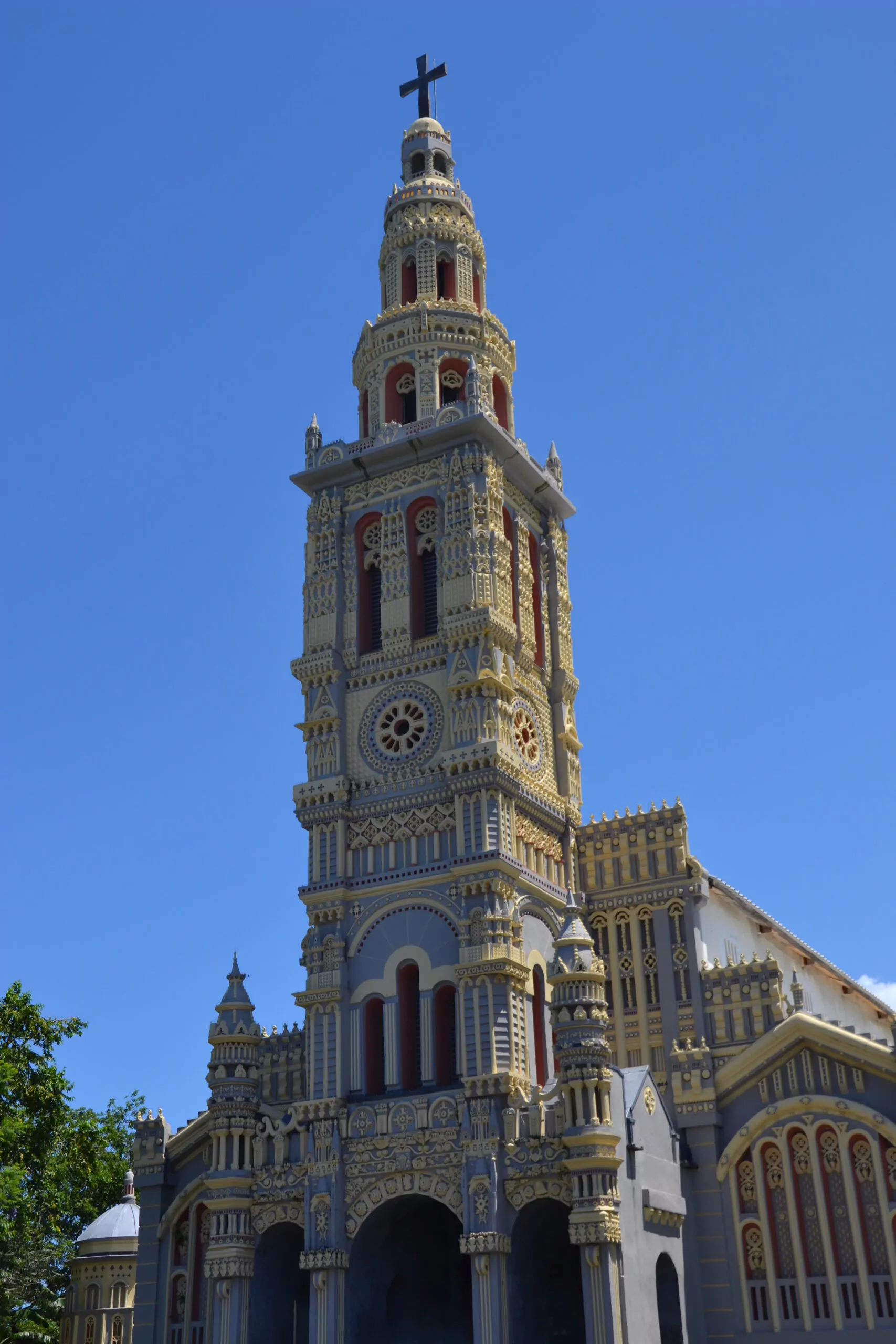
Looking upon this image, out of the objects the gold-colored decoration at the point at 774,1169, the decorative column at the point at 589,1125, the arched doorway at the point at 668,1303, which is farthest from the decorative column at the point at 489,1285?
the gold-colored decoration at the point at 774,1169

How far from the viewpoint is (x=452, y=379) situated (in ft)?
161

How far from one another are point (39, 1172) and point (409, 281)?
111 feet

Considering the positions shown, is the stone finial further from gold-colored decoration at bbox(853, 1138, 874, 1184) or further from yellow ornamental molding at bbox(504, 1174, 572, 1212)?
yellow ornamental molding at bbox(504, 1174, 572, 1212)

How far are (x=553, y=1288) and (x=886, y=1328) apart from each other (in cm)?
815

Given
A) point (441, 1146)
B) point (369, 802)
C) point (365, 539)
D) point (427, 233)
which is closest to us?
point (441, 1146)

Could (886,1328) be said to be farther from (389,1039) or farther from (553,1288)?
(389,1039)

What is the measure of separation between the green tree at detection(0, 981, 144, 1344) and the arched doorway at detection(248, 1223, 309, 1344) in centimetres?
922

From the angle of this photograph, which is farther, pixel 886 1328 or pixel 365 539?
pixel 365 539

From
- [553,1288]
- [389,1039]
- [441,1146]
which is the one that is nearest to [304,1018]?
[389,1039]

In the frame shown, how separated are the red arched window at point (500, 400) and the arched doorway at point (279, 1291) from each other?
2594cm

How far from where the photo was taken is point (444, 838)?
1646 inches

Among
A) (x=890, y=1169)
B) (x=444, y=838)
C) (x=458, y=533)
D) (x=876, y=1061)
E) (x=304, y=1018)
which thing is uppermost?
(x=458, y=533)

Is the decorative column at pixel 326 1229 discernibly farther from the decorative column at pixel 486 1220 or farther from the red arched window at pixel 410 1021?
the decorative column at pixel 486 1220

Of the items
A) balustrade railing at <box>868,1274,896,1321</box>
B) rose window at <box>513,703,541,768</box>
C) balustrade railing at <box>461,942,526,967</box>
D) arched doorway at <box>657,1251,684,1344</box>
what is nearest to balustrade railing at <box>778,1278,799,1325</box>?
balustrade railing at <box>868,1274,896,1321</box>
